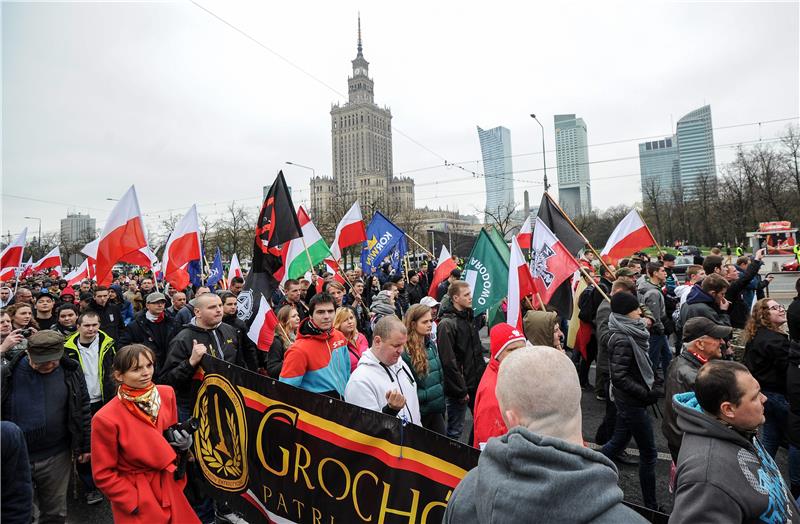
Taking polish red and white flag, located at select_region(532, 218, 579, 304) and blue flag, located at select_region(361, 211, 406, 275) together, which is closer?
polish red and white flag, located at select_region(532, 218, 579, 304)

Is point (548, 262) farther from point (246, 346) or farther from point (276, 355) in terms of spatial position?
point (246, 346)

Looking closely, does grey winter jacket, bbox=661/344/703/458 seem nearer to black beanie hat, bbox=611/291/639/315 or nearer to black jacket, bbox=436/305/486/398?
black beanie hat, bbox=611/291/639/315

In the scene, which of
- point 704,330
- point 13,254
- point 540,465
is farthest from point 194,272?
point 540,465

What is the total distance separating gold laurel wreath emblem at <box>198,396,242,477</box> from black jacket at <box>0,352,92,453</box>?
3.71ft

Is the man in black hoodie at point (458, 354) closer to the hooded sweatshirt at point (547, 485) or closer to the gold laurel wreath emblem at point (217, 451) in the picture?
the gold laurel wreath emblem at point (217, 451)

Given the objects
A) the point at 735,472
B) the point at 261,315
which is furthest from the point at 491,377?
the point at 261,315

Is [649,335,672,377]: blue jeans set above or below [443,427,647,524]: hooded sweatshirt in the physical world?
below

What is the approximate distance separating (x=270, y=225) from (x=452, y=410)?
3810mm

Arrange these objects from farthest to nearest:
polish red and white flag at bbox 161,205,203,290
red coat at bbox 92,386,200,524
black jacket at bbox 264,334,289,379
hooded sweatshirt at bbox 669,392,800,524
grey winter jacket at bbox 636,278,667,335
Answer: polish red and white flag at bbox 161,205,203,290
grey winter jacket at bbox 636,278,667,335
black jacket at bbox 264,334,289,379
red coat at bbox 92,386,200,524
hooded sweatshirt at bbox 669,392,800,524

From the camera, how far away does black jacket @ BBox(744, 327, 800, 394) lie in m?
4.16

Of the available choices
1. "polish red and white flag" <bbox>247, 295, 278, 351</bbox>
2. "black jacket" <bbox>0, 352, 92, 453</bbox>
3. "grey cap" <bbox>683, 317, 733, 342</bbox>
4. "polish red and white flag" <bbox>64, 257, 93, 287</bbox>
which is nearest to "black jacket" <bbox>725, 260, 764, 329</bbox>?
"grey cap" <bbox>683, 317, 733, 342</bbox>

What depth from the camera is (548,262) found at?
622cm

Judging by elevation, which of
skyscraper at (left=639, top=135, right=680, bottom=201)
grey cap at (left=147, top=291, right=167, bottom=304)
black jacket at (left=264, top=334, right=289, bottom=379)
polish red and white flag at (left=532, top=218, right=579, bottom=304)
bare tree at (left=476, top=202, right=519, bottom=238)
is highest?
skyscraper at (left=639, top=135, right=680, bottom=201)

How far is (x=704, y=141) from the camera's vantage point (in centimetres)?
9219
